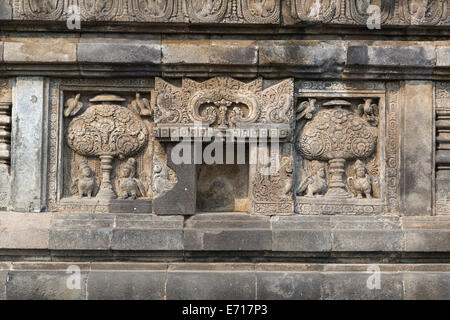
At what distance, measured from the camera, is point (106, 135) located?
472 cm

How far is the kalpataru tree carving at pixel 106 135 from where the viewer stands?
4723 millimetres

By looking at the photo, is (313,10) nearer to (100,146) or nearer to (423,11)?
(423,11)

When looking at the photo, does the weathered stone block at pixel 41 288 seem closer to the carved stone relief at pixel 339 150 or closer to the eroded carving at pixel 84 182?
the eroded carving at pixel 84 182

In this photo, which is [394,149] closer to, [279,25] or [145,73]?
[279,25]

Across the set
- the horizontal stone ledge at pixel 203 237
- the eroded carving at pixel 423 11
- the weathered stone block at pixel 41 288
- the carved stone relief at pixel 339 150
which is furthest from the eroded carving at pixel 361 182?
the weathered stone block at pixel 41 288

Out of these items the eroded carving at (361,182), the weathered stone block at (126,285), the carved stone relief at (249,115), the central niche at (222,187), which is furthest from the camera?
the central niche at (222,187)

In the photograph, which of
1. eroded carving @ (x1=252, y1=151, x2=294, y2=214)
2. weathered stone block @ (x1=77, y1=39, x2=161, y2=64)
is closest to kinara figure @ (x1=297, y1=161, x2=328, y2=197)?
eroded carving @ (x1=252, y1=151, x2=294, y2=214)

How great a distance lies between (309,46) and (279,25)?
1.12ft

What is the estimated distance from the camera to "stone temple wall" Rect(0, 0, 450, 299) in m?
4.53

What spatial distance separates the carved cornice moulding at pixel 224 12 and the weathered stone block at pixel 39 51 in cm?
22

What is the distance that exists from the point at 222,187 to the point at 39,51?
7.05 feet

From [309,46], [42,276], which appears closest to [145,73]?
[309,46]

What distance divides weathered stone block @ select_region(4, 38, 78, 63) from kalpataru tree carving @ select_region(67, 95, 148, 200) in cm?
46

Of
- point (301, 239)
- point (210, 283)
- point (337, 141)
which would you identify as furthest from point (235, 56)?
point (210, 283)
